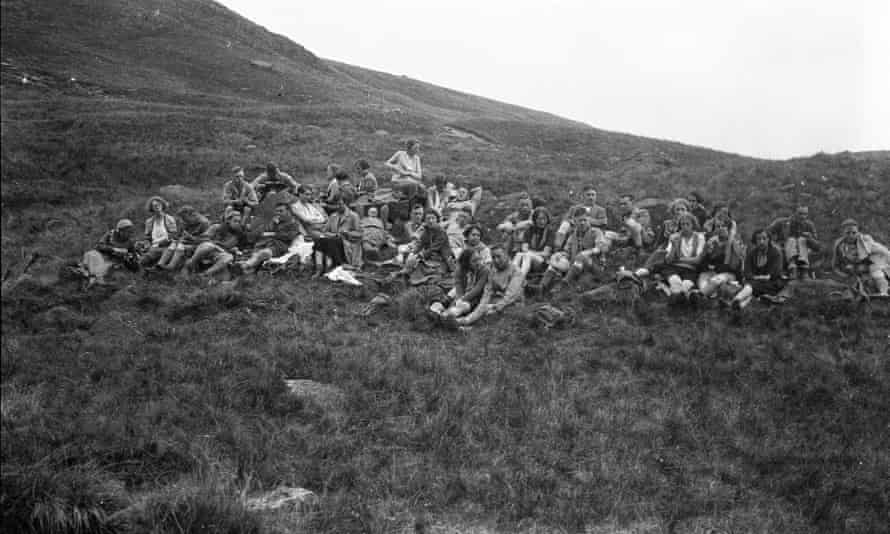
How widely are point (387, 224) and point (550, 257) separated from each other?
4174 millimetres

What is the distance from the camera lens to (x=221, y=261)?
1090cm

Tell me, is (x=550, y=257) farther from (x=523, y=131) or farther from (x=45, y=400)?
(x=523, y=131)

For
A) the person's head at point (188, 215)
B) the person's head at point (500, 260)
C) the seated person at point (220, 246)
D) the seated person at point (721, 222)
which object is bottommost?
the seated person at point (220, 246)

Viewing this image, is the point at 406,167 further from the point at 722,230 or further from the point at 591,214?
the point at 722,230

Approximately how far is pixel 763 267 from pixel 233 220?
9.87 m

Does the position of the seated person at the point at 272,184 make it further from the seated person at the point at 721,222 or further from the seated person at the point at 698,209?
the seated person at the point at 721,222

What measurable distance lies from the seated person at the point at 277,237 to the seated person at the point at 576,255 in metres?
5.03

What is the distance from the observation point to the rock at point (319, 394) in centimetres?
695

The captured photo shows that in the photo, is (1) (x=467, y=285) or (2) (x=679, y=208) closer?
(1) (x=467, y=285)

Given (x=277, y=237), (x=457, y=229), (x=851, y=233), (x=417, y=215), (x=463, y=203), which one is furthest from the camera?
(x=463, y=203)

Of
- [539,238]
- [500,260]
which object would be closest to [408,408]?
[500,260]

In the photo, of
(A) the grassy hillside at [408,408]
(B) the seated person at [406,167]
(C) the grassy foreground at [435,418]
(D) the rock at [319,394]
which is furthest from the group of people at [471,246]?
(D) the rock at [319,394]

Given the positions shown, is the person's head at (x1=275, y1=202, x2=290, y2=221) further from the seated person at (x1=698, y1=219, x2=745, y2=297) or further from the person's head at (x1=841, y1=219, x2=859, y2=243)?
the person's head at (x1=841, y1=219, x2=859, y2=243)

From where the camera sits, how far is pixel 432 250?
12.0m
